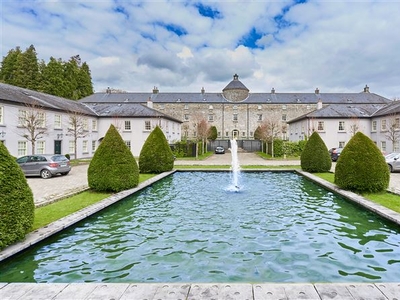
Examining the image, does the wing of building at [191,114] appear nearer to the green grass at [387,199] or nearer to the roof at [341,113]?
the roof at [341,113]

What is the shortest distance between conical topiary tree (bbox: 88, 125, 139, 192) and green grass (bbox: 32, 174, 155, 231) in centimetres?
43

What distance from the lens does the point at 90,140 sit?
36188 millimetres

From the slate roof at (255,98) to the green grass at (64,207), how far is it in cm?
5632

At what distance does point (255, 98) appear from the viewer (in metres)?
69.0

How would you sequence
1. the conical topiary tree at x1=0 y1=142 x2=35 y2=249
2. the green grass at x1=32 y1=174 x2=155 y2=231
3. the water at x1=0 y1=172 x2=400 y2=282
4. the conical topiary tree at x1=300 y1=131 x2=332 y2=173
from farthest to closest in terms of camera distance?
the conical topiary tree at x1=300 y1=131 x2=332 y2=173 < the green grass at x1=32 y1=174 x2=155 y2=231 < the conical topiary tree at x1=0 y1=142 x2=35 y2=249 < the water at x1=0 y1=172 x2=400 y2=282

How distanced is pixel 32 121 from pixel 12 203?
2158 cm

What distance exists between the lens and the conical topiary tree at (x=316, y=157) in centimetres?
1914

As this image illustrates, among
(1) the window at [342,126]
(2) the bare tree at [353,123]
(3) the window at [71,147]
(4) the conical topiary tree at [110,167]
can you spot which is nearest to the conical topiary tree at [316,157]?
(4) the conical topiary tree at [110,167]

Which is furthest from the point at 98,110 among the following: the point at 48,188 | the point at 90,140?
the point at 48,188

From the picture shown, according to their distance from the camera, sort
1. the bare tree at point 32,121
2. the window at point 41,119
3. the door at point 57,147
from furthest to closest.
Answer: the door at point 57,147
the window at point 41,119
the bare tree at point 32,121

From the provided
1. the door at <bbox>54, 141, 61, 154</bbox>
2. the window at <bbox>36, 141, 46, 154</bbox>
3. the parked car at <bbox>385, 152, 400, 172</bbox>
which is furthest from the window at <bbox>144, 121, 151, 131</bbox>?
the parked car at <bbox>385, 152, 400, 172</bbox>

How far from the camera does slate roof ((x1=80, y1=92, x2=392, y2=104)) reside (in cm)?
6450

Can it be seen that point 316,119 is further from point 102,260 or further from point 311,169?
point 102,260

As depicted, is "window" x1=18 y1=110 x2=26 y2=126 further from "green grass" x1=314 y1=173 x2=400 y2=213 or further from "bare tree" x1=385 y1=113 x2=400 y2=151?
"bare tree" x1=385 y1=113 x2=400 y2=151
